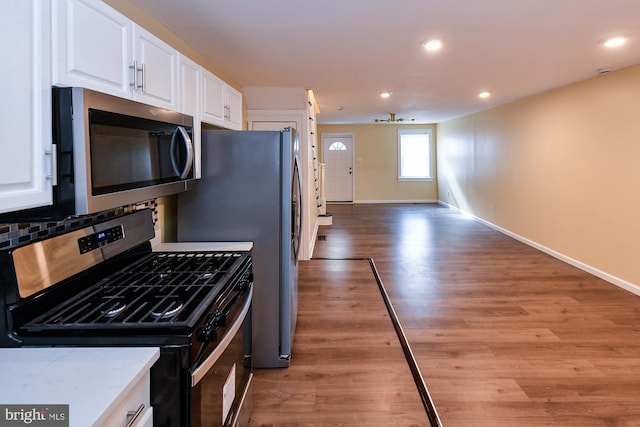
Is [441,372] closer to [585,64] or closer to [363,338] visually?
[363,338]

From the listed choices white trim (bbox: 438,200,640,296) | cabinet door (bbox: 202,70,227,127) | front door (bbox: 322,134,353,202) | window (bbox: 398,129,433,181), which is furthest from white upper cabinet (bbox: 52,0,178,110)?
window (bbox: 398,129,433,181)

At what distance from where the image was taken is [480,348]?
2.71m

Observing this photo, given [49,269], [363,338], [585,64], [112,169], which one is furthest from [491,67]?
[49,269]

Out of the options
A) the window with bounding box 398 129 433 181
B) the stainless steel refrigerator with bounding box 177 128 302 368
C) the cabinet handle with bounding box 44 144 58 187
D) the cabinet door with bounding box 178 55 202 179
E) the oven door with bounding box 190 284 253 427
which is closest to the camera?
the cabinet handle with bounding box 44 144 58 187

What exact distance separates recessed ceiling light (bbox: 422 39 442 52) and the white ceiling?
0.21 feet

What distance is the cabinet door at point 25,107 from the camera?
92 centimetres

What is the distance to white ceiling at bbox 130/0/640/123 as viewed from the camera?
7.48 ft

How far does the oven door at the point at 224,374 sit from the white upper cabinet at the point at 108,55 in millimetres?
882

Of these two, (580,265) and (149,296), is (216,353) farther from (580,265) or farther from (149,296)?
(580,265)

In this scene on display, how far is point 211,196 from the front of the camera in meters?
2.40

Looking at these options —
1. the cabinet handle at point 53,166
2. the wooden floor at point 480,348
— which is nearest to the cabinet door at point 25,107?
the cabinet handle at point 53,166

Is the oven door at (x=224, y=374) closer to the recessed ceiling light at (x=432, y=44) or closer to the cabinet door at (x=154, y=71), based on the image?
the cabinet door at (x=154, y=71)

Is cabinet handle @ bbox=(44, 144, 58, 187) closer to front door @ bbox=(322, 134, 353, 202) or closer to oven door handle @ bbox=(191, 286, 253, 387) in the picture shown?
oven door handle @ bbox=(191, 286, 253, 387)

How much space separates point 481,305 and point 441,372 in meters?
1.30
